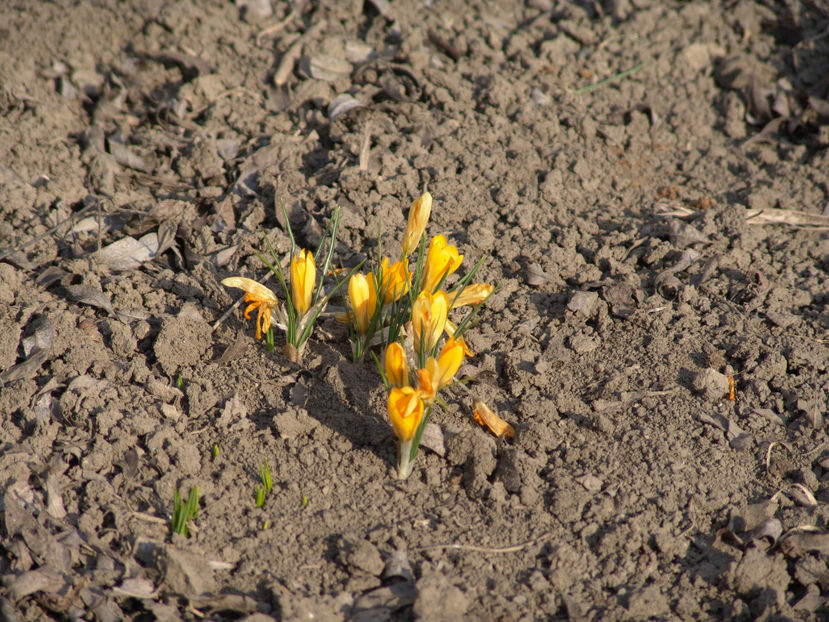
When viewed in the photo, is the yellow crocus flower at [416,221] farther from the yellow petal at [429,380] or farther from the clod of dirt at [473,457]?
the clod of dirt at [473,457]

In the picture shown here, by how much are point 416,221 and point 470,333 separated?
0.51 m

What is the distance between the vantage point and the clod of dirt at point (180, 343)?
103 inches

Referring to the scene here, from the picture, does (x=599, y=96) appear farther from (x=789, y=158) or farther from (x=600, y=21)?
(x=789, y=158)

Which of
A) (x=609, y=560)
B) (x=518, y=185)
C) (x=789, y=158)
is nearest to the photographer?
(x=609, y=560)

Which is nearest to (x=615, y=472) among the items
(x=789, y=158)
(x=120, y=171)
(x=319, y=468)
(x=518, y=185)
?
(x=319, y=468)

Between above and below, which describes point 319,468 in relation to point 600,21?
below

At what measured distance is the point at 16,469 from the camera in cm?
225

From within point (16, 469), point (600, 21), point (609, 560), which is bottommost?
point (609, 560)

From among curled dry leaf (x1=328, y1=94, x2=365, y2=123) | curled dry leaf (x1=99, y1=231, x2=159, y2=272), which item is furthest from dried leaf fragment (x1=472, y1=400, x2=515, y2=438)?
curled dry leaf (x1=328, y1=94, x2=365, y2=123)

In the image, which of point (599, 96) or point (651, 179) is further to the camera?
point (599, 96)

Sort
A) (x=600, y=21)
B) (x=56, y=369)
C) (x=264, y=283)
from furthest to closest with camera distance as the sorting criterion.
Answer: (x=600, y=21), (x=264, y=283), (x=56, y=369)

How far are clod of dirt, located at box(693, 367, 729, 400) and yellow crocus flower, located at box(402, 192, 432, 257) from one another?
1192mm

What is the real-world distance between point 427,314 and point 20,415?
1.47 m

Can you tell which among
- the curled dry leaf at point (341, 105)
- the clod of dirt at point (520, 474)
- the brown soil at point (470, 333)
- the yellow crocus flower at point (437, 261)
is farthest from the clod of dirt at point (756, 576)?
the curled dry leaf at point (341, 105)
